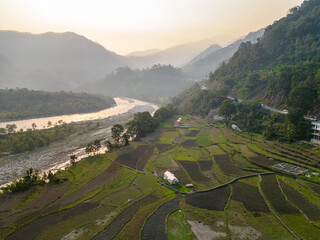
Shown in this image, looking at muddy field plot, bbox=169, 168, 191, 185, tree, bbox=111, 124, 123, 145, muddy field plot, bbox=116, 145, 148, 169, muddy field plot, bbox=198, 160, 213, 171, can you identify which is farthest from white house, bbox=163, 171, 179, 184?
tree, bbox=111, 124, 123, 145

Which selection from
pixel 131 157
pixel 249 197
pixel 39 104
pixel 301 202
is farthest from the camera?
pixel 39 104

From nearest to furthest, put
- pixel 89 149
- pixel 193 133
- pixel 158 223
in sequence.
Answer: pixel 158 223 < pixel 89 149 < pixel 193 133

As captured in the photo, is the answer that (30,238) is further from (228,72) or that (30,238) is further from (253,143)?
(228,72)

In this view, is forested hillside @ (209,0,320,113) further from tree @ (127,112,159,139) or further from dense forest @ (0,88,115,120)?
dense forest @ (0,88,115,120)

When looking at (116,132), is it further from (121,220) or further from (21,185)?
(121,220)

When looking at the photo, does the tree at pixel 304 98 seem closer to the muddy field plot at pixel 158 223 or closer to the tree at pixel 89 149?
the muddy field plot at pixel 158 223

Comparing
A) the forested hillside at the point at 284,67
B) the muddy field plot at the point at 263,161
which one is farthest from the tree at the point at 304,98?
the muddy field plot at the point at 263,161

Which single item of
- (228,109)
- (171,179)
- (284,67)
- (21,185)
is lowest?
(171,179)

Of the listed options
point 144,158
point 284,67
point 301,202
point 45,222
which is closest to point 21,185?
point 45,222
